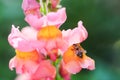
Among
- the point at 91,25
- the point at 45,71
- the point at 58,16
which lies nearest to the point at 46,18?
the point at 58,16

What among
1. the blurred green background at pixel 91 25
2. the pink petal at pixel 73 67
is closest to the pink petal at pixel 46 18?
the pink petal at pixel 73 67

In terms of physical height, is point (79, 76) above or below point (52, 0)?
below

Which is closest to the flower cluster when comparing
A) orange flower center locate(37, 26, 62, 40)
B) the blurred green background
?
orange flower center locate(37, 26, 62, 40)

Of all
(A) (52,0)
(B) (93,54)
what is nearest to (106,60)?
(B) (93,54)

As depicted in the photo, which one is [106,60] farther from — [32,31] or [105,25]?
[32,31]

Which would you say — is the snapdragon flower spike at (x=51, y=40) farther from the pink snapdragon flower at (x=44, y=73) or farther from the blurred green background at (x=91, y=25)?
the blurred green background at (x=91, y=25)

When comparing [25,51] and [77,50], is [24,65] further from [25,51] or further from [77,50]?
[77,50]

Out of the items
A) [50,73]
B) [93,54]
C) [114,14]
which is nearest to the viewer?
[50,73]
